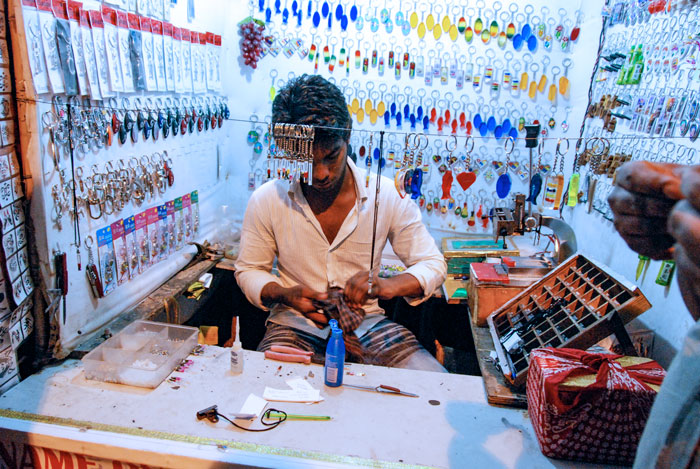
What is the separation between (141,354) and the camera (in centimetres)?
191

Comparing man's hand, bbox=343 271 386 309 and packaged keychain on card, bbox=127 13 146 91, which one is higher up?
packaged keychain on card, bbox=127 13 146 91

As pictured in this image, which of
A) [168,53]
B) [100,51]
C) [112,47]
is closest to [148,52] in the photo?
[168,53]

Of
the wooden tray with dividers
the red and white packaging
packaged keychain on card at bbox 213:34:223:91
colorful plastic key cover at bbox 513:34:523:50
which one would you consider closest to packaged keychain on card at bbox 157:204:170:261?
packaged keychain on card at bbox 213:34:223:91

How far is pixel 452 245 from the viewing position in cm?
327

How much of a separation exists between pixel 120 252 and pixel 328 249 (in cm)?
106

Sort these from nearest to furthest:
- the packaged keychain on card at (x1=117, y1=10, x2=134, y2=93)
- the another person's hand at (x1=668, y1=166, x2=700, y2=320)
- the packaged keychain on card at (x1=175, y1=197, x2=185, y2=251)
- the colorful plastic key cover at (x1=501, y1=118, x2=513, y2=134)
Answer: the another person's hand at (x1=668, y1=166, x2=700, y2=320) < the packaged keychain on card at (x1=117, y1=10, x2=134, y2=93) < the packaged keychain on card at (x1=175, y1=197, x2=185, y2=251) < the colorful plastic key cover at (x1=501, y1=118, x2=513, y2=134)

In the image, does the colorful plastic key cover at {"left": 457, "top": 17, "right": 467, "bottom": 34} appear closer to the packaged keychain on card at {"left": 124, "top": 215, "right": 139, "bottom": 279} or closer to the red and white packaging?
the packaged keychain on card at {"left": 124, "top": 215, "right": 139, "bottom": 279}

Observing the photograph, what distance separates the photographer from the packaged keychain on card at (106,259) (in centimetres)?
228

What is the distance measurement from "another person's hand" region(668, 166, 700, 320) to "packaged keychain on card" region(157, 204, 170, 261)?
105 inches

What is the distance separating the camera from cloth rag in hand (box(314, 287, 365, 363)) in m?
2.09

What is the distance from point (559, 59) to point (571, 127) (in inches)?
20.0

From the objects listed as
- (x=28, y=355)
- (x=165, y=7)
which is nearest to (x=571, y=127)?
(x=165, y=7)

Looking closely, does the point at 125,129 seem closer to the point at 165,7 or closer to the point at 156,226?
the point at 156,226

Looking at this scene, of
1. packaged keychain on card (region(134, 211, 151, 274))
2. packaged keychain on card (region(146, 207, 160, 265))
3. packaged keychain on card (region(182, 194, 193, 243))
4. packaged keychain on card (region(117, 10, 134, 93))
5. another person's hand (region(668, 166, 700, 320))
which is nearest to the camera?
another person's hand (region(668, 166, 700, 320))
